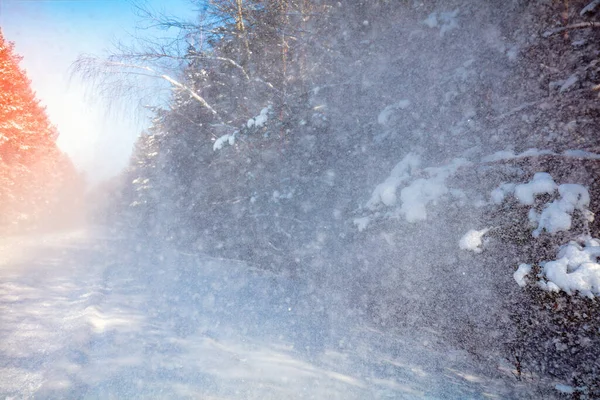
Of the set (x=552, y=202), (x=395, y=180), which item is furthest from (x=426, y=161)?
(x=552, y=202)

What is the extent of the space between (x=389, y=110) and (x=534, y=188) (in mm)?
2126

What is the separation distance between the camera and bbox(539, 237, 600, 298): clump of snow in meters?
1.96

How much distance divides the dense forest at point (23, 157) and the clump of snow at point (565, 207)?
1342cm

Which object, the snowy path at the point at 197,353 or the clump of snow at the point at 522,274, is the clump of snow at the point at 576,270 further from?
the snowy path at the point at 197,353

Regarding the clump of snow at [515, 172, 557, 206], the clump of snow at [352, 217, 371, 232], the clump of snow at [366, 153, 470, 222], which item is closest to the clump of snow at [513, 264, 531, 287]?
the clump of snow at [515, 172, 557, 206]

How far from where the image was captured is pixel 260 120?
16.3 ft

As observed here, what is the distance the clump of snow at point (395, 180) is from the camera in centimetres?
345

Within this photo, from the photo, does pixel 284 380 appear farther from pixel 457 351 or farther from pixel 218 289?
pixel 218 289

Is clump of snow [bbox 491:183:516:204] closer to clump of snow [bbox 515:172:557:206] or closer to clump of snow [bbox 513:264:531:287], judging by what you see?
clump of snow [bbox 515:172:557:206]

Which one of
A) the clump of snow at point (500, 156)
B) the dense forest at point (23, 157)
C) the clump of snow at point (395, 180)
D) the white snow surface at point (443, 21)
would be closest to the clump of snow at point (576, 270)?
the clump of snow at point (500, 156)

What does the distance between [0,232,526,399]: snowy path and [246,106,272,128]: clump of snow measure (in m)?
3.19

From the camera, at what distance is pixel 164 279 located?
20.2ft

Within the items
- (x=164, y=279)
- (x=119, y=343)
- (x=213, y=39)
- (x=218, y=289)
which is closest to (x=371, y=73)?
(x=213, y=39)

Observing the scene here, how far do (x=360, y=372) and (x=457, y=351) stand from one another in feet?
4.18
